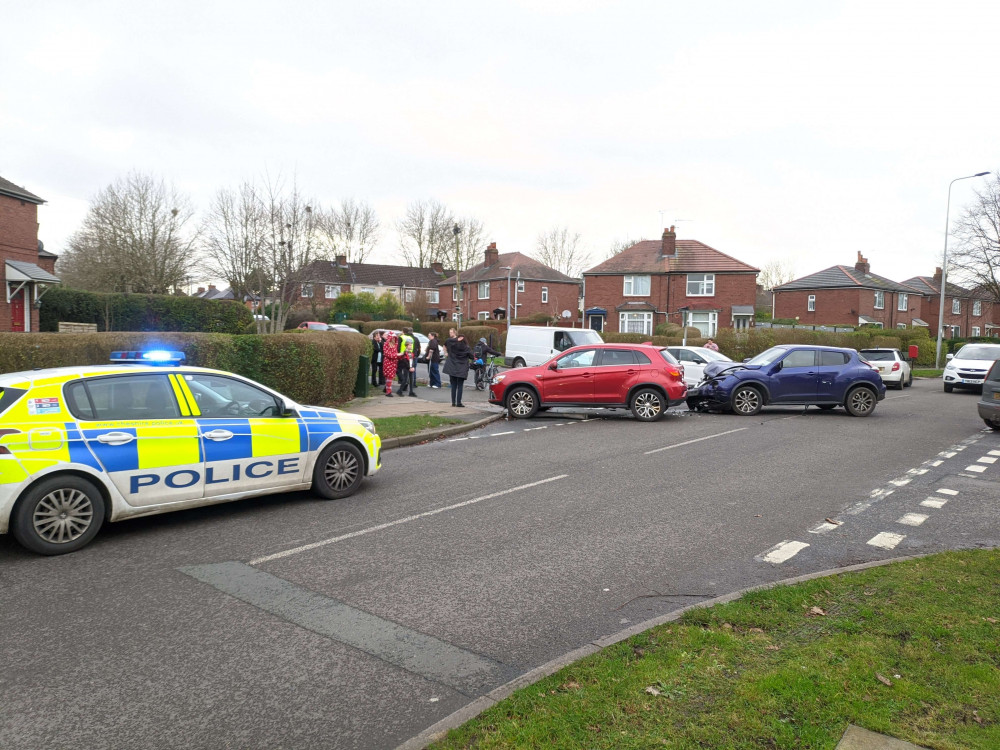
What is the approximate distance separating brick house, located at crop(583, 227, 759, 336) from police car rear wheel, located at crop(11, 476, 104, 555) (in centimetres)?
4550

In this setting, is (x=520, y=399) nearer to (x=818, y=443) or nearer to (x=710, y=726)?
(x=818, y=443)

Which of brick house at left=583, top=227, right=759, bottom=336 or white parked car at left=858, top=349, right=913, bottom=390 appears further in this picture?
brick house at left=583, top=227, right=759, bottom=336

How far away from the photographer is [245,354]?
13.5m

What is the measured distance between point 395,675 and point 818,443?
397 inches

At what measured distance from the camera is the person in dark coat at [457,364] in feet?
56.2

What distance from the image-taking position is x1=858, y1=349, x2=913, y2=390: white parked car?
→ 26000mm

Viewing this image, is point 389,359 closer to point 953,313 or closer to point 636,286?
point 636,286

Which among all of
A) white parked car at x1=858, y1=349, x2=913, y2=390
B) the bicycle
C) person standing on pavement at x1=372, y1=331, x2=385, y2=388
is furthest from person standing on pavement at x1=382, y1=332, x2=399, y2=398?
white parked car at x1=858, y1=349, x2=913, y2=390

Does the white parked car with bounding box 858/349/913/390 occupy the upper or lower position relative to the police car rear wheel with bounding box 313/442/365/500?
upper

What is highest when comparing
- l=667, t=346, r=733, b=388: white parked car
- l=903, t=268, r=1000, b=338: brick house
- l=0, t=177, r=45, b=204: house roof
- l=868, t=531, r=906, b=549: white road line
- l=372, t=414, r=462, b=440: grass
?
l=0, t=177, r=45, b=204: house roof

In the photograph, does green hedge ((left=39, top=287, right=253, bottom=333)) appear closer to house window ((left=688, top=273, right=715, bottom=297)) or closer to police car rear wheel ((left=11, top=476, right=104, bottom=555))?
police car rear wheel ((left=11, top=476, right=104, bottom=555))

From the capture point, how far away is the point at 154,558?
5.84m

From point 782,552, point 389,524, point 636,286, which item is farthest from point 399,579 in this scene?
point 636,286


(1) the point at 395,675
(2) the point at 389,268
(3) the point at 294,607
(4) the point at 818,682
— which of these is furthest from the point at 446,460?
(2) the point at 389,268
